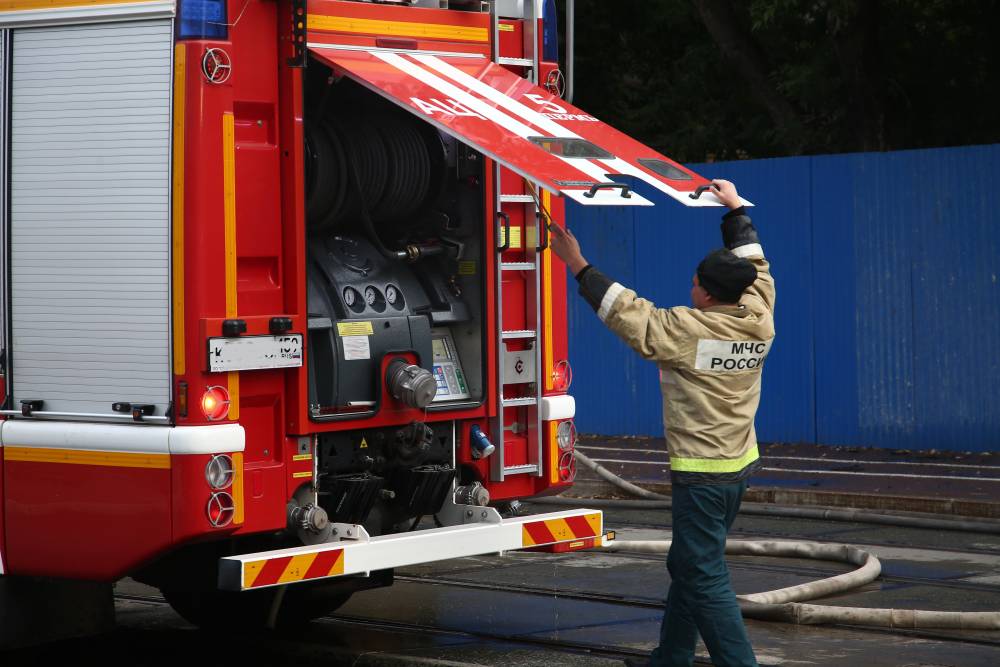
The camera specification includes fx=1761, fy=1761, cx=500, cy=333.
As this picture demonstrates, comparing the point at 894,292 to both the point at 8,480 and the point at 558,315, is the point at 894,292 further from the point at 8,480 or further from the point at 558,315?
the point at 8,480

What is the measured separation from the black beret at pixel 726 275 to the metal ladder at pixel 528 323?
1.50m

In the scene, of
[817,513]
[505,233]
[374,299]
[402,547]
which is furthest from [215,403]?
[817,513]

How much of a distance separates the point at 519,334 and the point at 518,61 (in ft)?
4.40

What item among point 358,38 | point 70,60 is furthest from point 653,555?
point 70,60

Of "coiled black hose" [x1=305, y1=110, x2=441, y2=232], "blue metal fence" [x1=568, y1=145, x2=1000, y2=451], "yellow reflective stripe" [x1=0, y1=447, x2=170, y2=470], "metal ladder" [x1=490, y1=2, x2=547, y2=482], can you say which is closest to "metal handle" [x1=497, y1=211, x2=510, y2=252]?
"metal ladder" [x1=490, y1=2, x2=547, y2=482]

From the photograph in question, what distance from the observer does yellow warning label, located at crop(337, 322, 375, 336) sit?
7.88 meters

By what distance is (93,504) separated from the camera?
7312mm

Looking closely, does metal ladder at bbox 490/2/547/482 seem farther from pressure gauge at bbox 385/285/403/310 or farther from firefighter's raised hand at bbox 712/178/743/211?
firefighter's raised hand at bbox 712/178/743/211

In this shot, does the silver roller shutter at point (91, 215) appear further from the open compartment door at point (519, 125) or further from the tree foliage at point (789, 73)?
the tree foliage at point (789, 73)

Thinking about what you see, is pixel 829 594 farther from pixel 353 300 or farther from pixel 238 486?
pixel 238 486

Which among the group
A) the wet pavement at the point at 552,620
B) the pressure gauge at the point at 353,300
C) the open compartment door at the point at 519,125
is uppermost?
the open compartment door at the point at 519,125

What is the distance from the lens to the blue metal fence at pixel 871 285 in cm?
1553

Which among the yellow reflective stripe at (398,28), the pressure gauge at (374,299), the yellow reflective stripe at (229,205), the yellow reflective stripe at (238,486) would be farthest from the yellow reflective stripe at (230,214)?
the pressure gauge at (374,299)

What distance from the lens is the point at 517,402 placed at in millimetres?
Answer: 8609
